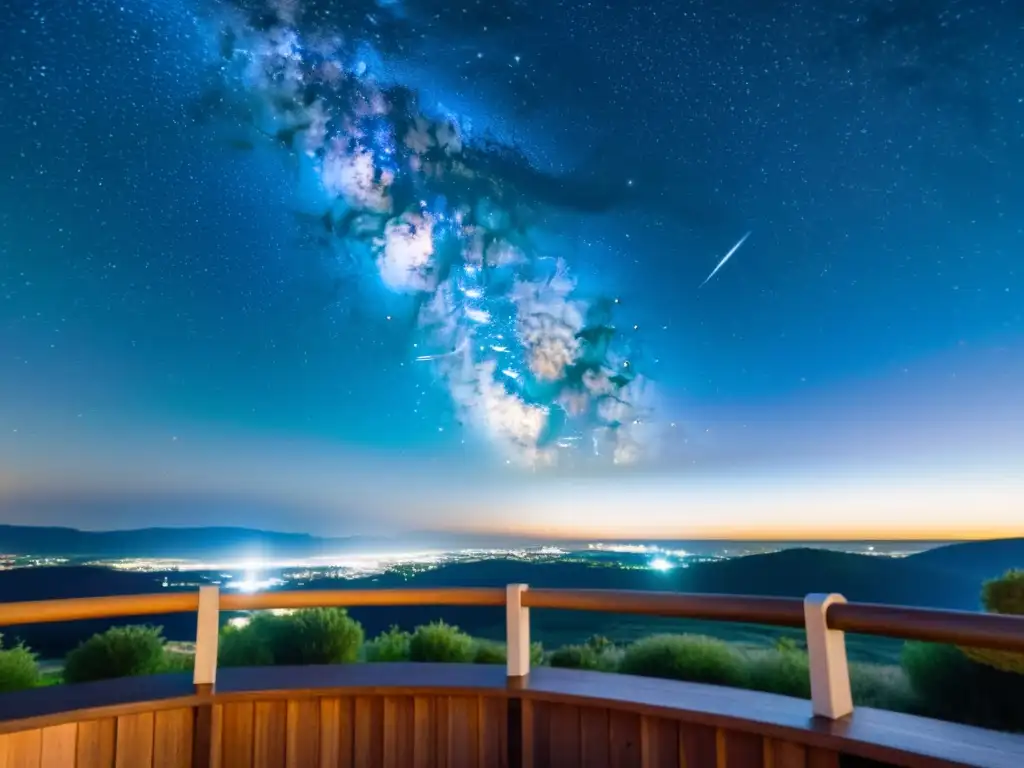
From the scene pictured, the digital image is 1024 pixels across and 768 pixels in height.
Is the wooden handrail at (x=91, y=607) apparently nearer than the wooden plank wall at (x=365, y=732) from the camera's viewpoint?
Yes

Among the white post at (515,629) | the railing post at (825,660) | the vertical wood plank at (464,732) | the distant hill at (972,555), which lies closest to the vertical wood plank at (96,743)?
the vertical wood plank at (464,732)

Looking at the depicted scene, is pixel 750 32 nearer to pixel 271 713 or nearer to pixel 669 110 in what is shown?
pixel 669 110

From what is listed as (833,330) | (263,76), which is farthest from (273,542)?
(833,330)

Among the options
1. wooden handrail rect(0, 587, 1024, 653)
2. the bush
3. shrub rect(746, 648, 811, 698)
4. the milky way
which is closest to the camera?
wooden handrail rect(0, 587, 1024, 653)

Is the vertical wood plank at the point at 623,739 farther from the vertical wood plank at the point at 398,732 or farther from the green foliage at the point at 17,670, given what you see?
the green foliage at the point at 17,670

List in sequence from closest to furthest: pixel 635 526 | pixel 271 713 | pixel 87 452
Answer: pixel 271 713
pixel 87 452
pixel 635 526

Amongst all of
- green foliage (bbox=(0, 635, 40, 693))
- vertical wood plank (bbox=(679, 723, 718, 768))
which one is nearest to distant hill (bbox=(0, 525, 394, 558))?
green foliage (bbox=(0, 635, 40, 693))

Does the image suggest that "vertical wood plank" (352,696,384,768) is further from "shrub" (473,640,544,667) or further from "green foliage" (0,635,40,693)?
"green foliage" (0,635,40,693)
